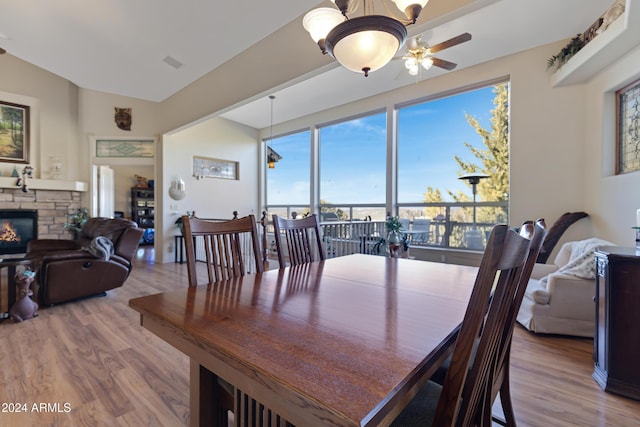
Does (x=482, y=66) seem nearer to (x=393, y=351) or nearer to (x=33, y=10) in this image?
(x=393, y=351)

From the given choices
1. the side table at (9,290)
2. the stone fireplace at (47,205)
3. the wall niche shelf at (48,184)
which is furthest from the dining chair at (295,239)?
the stone fireplace at (47,205)

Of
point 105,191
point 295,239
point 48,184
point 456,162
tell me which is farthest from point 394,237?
point 48,184

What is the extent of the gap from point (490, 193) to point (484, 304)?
4605mm

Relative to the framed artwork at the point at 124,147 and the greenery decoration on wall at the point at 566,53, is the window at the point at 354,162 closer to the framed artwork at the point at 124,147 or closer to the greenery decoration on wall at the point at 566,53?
the greenery decoration on wall at the point at 566,53

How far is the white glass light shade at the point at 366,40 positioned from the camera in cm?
161

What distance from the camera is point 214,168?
679 centimetres

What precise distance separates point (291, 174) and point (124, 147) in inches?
146

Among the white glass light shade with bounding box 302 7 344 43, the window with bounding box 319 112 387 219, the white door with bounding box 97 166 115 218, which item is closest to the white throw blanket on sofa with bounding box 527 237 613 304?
the white glass light shade with bounding box 302 7 344 43

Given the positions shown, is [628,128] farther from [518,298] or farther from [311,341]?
[311,341]

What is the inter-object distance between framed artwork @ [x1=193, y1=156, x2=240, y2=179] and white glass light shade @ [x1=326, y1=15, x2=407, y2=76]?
212 inches

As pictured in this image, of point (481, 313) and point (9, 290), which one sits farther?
point (9, 290)

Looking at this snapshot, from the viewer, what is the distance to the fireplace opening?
5.27m

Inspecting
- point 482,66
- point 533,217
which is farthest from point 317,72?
point 533,217

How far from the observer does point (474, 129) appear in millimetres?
4879
